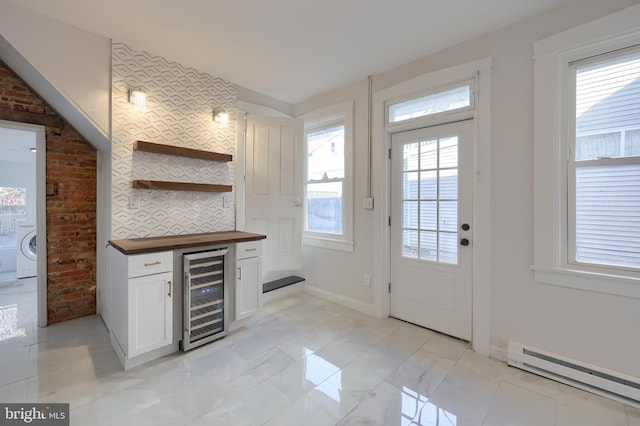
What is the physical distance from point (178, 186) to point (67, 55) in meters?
1.30

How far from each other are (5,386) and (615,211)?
4.25 m

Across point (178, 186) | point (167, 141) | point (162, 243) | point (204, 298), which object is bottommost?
point (204, 298)

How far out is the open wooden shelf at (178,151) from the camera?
100 inches

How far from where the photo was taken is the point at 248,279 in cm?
281

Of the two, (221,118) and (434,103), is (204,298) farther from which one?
(434,103)

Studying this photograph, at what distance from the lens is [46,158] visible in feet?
9.04

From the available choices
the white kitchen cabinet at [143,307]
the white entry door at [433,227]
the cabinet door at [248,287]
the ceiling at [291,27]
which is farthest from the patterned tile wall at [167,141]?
the white entry door at [433,227]

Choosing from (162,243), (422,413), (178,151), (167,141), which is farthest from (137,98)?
(422,413)

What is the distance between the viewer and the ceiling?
1996 mm

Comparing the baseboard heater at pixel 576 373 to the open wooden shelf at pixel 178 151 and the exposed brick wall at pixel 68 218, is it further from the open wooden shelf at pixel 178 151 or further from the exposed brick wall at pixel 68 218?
the exposed brick wall at pixel 68 218

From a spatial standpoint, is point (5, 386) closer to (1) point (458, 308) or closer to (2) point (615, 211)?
(1) point (458, 308)

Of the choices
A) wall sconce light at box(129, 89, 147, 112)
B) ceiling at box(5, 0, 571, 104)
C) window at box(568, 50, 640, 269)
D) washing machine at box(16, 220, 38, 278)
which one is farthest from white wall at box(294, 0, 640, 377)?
washing machine at box(16, 220, 38, 278)

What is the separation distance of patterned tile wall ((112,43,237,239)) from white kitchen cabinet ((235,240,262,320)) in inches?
25.0

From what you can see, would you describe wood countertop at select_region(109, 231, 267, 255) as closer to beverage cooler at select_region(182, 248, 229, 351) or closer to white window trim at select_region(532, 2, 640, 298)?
beverage cooler at select_region(182, 248, 229, 351)
